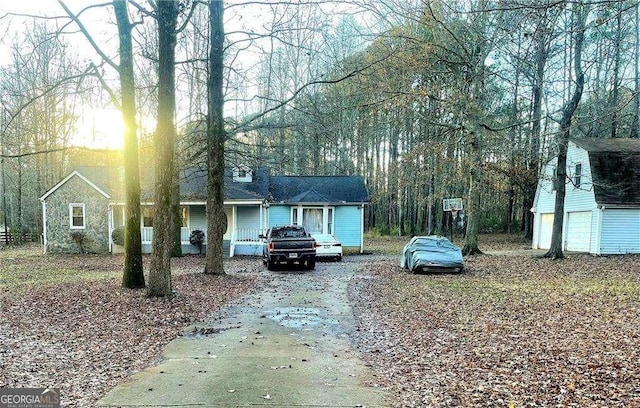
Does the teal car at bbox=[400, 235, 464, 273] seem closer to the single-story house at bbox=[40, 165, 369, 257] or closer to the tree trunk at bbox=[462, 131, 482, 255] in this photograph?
the tree trunk at bbox=[462, 131, 482, 255]

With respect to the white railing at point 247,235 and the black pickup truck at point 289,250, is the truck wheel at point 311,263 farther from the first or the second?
the white railing at point 247,235

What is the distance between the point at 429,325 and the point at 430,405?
143 inches

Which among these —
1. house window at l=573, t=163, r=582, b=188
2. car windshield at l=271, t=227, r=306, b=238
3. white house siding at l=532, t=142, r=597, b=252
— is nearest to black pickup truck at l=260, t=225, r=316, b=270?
car windshield at l=271, t=227, r=306, b=238

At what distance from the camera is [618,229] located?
20.8m

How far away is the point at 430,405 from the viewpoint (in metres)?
4.23

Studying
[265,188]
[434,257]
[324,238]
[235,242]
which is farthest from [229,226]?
[434,257]

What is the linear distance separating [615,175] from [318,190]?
15.2 meters

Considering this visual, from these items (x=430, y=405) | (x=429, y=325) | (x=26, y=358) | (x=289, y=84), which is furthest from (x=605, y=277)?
(x=289, y=84)

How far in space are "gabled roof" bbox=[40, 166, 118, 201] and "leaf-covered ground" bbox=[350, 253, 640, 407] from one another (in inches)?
674

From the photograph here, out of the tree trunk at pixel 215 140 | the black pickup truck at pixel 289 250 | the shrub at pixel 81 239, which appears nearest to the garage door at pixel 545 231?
the black pickup truck at pixel 289 250

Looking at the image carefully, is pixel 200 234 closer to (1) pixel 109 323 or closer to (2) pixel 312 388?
(1) pixel 109 323

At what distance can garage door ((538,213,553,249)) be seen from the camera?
987 inches

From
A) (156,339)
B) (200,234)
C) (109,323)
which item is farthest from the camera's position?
(200,234)

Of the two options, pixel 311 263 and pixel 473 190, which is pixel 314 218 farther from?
pixel 473 190
